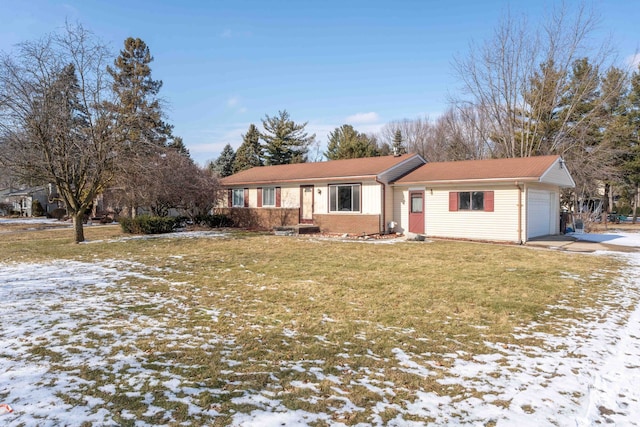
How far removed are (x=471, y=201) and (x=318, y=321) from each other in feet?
Answer: 42.2

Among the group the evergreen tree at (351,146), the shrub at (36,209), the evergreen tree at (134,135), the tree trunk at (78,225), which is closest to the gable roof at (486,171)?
the evergreen tree at (134,135)

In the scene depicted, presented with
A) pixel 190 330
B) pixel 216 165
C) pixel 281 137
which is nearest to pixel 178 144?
pixel 216 165

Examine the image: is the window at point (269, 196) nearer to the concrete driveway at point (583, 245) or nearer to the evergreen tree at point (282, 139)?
the concrete driveway at point (583, 245)

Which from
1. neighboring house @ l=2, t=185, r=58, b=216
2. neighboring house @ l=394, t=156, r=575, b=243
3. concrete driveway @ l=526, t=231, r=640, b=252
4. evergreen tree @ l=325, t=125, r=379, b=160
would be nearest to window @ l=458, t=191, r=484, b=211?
neighboring house @ l=394, t=156, r=575, b=243

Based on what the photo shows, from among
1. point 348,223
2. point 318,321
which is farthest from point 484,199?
point 318,321

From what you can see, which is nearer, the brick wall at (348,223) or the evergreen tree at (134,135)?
the evergreen tree at (134,135)

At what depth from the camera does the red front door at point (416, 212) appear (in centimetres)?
1777

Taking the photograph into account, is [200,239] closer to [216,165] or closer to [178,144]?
[178,144]

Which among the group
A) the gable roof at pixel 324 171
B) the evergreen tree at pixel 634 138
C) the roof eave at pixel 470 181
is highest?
the evergreen tree at pixel 634 138

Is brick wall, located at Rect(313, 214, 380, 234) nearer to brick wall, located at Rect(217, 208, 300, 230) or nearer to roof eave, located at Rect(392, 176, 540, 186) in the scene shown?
brick wall, located at Rect(217, 208, 300, 230)

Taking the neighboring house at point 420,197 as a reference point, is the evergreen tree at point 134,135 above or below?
above

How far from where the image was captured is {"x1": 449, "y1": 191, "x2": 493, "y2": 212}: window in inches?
623

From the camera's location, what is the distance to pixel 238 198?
23.8 metres

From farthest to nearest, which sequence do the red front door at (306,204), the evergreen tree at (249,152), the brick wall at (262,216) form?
1. the evergreen tree at (249,152)
2. the brick wall at (262,216)
3. the red front door at (306,204)
